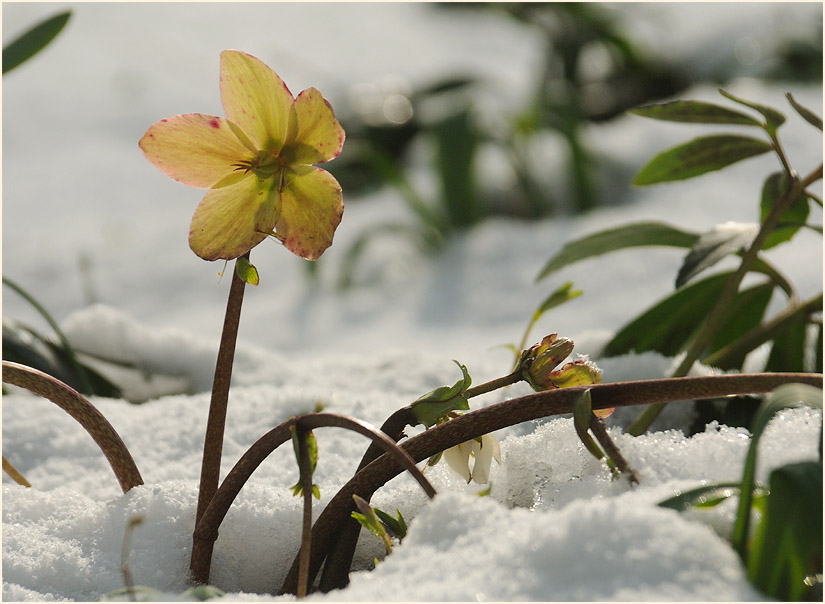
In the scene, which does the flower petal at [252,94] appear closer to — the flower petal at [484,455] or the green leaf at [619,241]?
the flower petal at [484,455]

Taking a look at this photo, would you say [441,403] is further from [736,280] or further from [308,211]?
[736,280]

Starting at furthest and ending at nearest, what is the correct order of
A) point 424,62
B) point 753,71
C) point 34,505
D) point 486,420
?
point 424,62
point 753,71
point 34,505
point 486,420

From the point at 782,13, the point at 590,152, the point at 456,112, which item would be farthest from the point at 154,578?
the point at 782,13

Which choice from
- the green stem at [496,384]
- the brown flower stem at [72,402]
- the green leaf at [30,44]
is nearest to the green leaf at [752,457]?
the green stem at [496,384]

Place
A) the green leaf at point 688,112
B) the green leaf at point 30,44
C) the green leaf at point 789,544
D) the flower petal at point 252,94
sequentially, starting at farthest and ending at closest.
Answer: the green leaf at point 30,44 → the green leaf at point 688,112 → the flower petal at point 252,94 → the green leaf at point 789,544

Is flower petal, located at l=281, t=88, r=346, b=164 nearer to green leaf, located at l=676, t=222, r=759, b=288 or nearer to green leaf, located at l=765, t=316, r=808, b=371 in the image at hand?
green leaf, located at l=676, t=222, r=759, b=288

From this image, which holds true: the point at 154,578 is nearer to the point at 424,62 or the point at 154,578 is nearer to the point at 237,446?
the point at 237,446

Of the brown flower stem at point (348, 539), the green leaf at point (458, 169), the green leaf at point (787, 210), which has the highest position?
the green leaf at point (458, 169)
